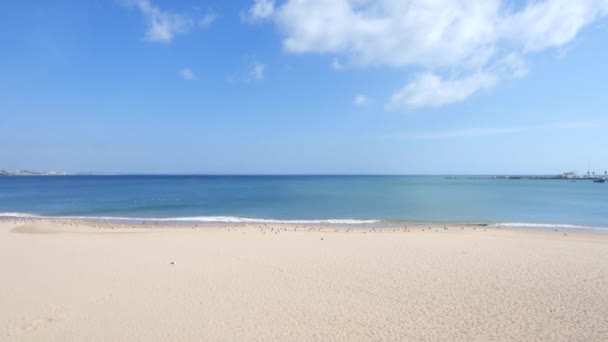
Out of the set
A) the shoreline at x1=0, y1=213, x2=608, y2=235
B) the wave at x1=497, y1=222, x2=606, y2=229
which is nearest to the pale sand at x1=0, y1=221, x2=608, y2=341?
the shoreline at x1=0, y1=213, x2=608, y2=235

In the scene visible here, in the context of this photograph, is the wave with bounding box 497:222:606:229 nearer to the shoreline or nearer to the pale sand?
the shoreline

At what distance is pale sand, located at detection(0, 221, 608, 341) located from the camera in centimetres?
676

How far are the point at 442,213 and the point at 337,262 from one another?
2118cm

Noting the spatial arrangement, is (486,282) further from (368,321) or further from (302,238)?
(302,238)

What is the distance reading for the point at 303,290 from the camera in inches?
354

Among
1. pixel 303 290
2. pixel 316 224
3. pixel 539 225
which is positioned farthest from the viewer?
pixel 316 224

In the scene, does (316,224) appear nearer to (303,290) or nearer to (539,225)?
(303,290)

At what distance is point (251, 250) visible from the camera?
13703mm

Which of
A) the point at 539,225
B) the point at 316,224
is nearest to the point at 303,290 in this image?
the point at 316,224

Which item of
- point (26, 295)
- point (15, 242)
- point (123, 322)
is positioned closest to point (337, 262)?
point (123, 322)

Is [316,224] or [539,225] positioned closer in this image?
[539,225]

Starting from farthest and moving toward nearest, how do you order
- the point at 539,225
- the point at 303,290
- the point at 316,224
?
the point at 316,224 < the point at 539,225 < the point at 303,290

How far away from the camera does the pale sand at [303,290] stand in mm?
6762

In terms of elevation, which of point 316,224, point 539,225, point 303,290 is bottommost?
point 316,224
